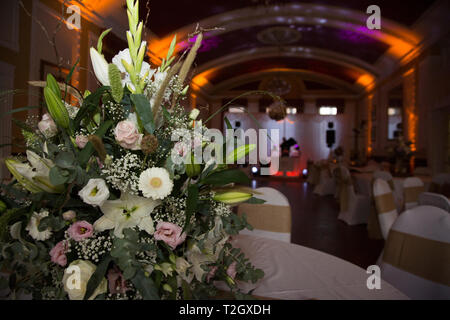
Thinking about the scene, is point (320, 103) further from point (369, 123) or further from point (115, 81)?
point (115, 81)

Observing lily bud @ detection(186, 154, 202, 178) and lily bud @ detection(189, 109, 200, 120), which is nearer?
lily bud @ detection(186, 154, 202, 178)

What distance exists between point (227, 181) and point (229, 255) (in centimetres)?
19

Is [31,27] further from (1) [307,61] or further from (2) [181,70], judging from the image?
(1) [307,61]

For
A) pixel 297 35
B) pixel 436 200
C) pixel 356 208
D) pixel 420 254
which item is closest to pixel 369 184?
pixel 356 208

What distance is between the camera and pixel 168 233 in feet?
1.82

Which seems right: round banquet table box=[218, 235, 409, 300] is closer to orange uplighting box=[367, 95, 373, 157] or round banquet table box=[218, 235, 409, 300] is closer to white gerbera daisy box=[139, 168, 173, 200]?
white gerbera daisy box=[139, 168, 173, 200]

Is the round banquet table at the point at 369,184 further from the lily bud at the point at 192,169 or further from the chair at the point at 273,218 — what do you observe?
the lily bud at the point at 192,169

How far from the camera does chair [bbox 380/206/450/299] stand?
1091 millimetres

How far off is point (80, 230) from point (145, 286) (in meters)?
0.17

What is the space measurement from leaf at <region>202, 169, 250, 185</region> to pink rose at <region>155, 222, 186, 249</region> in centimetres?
11

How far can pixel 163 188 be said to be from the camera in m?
0.54

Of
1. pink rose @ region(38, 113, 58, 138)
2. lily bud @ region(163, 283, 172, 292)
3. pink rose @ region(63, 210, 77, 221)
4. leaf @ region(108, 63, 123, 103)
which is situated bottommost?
lily bud @ region(163, 283, 172, 292)

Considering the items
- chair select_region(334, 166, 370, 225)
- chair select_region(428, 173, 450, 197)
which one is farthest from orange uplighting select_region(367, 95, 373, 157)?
chair select_region(428, 173, 450, 197)
